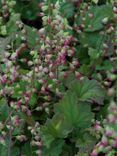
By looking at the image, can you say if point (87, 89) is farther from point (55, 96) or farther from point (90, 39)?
point (90, 39)

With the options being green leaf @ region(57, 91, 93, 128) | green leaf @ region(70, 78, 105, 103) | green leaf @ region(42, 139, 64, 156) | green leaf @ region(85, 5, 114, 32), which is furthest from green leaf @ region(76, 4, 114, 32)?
green leaf @ region(42, 139, 64, 156)

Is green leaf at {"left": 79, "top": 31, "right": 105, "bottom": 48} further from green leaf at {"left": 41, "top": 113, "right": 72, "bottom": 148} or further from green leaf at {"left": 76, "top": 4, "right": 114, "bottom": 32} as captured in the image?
green leaf at {"left": 41, "top": 113, "right": 72, "bottom": 148}

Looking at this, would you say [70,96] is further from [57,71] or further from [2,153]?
[2,153]

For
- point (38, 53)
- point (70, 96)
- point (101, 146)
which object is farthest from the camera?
point (38, 53)

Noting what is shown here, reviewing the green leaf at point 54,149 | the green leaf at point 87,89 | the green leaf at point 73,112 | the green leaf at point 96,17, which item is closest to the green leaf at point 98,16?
the green leaf at point 96,17

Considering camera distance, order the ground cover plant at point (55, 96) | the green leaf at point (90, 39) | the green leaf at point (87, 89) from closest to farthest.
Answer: the ground cover plant at point (55, 96) < the green leaf at point (87, 89) < the green leaf at point (90, 39)

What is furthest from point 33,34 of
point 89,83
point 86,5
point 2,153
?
point 2,153

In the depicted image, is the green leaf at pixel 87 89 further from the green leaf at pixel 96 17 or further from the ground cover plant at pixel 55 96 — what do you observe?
the green leaf at pixel 96 17

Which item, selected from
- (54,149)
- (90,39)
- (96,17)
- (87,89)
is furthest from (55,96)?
(96,17)

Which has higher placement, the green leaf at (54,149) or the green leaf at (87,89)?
the green leaf at (87,89)
